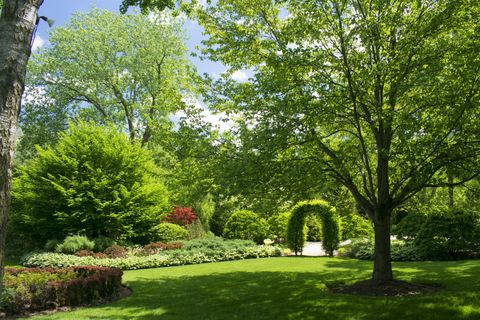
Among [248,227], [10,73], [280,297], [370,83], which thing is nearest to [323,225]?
[248,227]

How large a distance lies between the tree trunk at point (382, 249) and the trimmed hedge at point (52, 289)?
19.4ft

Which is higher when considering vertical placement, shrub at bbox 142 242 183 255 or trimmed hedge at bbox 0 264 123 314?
shrub at bbox 142 242 183 255

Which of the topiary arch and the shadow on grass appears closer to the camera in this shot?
the shadow on grass

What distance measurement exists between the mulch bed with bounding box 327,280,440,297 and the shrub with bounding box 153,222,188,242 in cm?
1193

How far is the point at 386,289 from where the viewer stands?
8328 mm

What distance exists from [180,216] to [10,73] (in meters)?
19.6

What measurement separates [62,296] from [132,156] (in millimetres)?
11296

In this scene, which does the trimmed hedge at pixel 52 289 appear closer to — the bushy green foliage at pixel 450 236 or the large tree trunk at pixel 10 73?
the large tree trunk at pixel 10 73

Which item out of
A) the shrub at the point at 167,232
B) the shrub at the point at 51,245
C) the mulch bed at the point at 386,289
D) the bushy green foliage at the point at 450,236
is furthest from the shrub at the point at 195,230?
the mulch bed at the point at 386,289

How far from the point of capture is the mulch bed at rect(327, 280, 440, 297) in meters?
8.14

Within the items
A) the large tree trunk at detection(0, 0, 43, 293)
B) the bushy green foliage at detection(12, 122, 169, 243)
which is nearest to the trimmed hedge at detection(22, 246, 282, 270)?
the bushy green foliage at detection(12, 122, 169, 243)

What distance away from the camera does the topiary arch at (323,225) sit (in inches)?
698

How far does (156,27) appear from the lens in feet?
93.0

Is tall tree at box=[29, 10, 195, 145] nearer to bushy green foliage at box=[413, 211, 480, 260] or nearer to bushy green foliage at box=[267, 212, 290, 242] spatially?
bushy green foliage at box=[267, 212, 290, 242]
